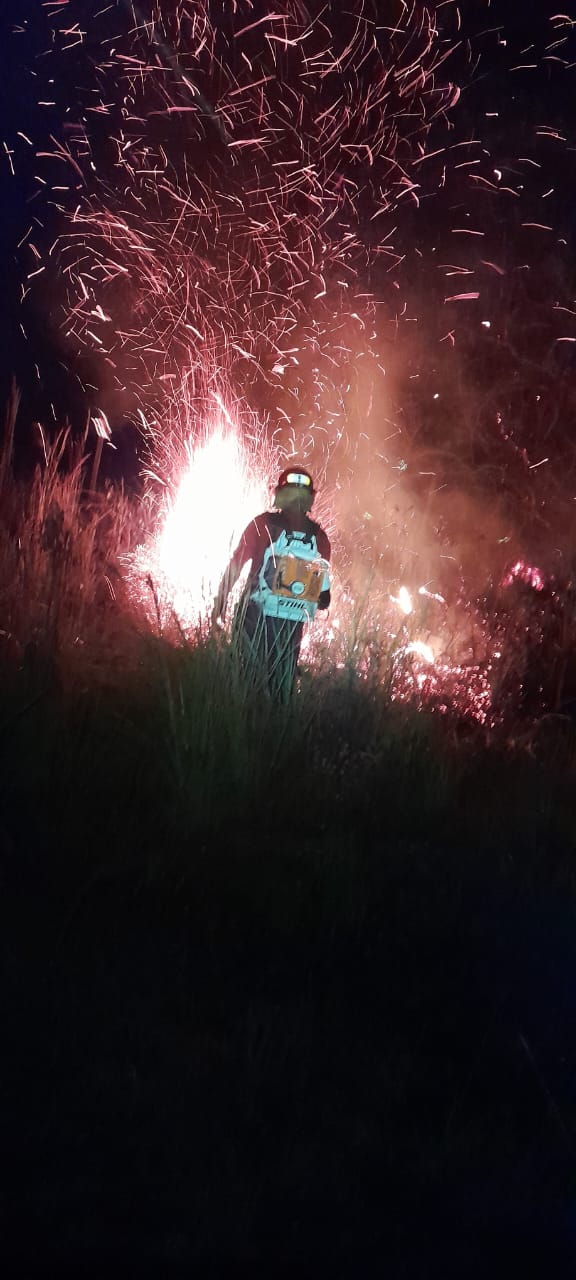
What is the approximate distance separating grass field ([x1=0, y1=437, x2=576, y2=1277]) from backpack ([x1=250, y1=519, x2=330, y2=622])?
1177 millimetres

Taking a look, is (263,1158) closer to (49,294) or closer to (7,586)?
(7,586)

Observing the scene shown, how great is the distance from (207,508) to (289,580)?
4495mm

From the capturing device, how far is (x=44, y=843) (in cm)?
606

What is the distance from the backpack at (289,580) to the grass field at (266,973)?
118 cm

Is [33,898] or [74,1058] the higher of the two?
[33,898]

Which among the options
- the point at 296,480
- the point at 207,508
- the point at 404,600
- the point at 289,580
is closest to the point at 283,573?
the point at 289,580

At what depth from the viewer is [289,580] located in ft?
32.4

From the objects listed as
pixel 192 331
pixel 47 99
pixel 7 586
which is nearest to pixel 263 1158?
pixel 7 586

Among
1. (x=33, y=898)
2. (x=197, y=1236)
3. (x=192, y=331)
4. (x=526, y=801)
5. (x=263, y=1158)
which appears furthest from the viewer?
(x=192, y=331)

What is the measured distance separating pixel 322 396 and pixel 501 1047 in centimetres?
1345

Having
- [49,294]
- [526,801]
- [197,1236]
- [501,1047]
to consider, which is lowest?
[197,1236]

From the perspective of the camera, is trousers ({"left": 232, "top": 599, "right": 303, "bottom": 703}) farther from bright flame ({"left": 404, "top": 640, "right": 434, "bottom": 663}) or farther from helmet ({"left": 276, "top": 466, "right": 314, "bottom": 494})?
bright flame ({"left": 404, "top": 640, "right": 434, "bottom": 663})

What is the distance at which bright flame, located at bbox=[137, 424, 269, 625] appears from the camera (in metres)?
13.3

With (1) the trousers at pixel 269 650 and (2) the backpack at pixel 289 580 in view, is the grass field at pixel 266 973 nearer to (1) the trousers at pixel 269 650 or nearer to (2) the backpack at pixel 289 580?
(1) the trousers at pixel 269 650
